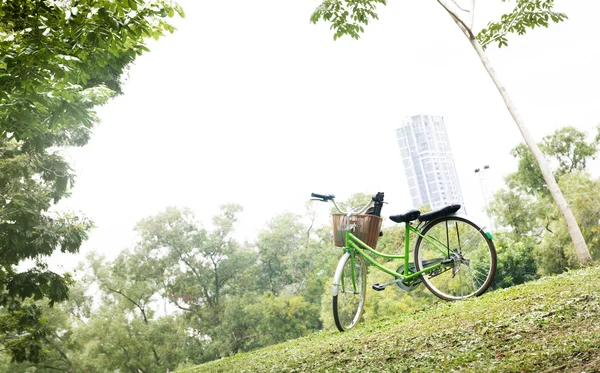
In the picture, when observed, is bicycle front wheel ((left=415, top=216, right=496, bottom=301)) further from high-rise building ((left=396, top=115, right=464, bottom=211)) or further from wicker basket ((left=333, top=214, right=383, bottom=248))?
high-rise building ((left=396, top=115, right=464, bottom=211))

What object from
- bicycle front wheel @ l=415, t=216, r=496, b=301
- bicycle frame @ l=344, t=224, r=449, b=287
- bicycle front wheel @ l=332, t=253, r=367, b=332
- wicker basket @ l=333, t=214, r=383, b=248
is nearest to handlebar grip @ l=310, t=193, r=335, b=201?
wicker basket @ l=333, t=214, r=383, b=248

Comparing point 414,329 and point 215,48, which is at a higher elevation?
point 215,48

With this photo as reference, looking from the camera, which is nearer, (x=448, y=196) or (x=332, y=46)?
(x=448, y=196)

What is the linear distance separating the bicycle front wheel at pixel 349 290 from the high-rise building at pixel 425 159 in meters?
76.5

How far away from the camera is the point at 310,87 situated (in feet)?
385

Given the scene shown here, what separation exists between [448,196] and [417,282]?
76.3m

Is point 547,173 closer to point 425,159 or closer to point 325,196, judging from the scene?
point 325,196

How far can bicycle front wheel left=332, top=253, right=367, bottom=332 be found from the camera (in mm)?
4702

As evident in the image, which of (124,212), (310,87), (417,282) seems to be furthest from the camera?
(310,87)

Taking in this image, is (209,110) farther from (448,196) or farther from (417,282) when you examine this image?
(417,282)

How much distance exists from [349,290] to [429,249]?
3.77 feet

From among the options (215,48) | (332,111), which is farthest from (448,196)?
(215,48)

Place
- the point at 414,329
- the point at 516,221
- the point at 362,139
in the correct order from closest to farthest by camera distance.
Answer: the point at 414,329, the point at 516,221, the point at 362,139

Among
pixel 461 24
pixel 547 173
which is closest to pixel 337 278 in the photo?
pixel 547 173
